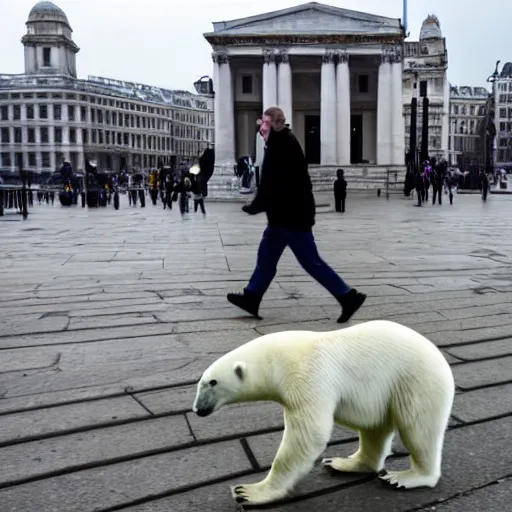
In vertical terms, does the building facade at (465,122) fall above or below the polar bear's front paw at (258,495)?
above

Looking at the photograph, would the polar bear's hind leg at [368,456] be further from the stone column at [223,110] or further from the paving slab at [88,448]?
the stone column at [223,110]

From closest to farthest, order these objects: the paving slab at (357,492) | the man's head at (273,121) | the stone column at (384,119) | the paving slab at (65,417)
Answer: the paving slab at (357,492) → the paving slab at (65,417) → the man's head at (273,121) → the stone column at (384,119)

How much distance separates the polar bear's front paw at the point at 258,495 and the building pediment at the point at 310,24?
4833cm

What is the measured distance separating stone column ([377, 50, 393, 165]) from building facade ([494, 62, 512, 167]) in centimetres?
9960

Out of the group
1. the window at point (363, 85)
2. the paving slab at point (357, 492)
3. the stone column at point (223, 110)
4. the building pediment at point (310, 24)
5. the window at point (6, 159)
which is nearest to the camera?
the paving slab at point (357, 492)

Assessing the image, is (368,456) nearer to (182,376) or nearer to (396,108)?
(182,376)

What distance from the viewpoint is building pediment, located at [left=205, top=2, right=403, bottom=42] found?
48.4 m

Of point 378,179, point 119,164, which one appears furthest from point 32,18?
point 378,179

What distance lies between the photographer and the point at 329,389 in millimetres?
2447

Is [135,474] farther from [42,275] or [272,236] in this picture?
[42,275]

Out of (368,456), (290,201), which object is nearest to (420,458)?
(368,456)

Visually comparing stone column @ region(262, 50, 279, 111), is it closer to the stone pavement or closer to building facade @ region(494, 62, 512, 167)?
the stone pavement

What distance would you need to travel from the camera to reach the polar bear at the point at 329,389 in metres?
2.44

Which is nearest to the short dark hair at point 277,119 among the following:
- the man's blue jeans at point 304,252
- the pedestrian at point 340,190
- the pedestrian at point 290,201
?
the pedestrian at point 290,201
